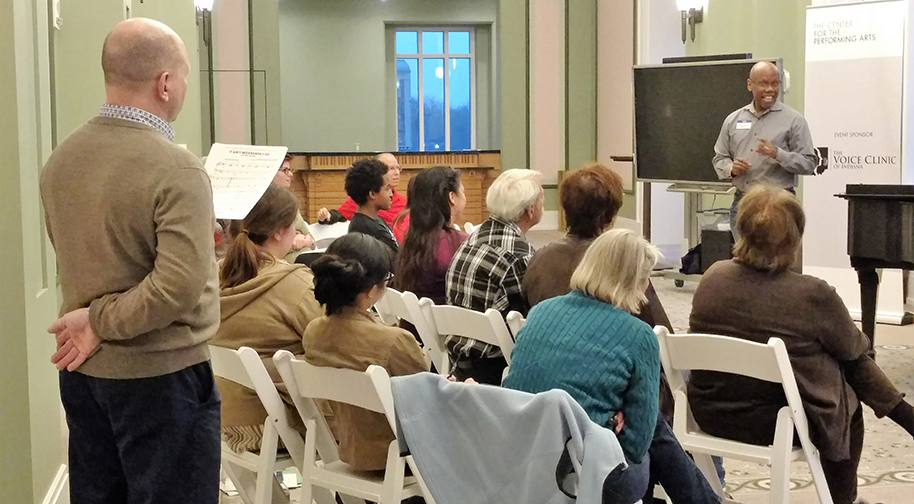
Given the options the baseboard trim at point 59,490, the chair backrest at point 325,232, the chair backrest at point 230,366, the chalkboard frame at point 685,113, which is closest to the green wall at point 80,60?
the chair backrest at point 325,232

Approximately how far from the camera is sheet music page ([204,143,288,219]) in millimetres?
2730

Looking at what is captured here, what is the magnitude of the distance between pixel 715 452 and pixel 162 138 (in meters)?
1.74

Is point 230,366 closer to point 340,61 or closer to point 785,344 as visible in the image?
point 785,344

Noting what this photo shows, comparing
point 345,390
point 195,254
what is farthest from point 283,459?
point 195,254

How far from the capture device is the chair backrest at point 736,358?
2.56 meters

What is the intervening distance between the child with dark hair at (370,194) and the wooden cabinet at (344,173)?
7800 mm

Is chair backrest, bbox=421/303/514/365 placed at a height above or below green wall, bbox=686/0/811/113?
below

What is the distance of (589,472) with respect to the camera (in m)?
2.01

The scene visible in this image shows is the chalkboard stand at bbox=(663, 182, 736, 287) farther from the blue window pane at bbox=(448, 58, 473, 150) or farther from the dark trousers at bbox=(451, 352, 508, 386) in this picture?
the blue window pane at bbox=(448, 58, 473, 150)

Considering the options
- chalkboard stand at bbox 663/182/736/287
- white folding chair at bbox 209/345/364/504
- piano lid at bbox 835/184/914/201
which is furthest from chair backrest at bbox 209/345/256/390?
chalkboard stand at bbox 663/182/736/287

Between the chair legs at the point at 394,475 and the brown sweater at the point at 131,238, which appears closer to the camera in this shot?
the brown sweater at the point at 131,238

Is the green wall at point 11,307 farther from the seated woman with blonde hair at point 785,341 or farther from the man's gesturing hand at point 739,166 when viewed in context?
the man's gesturing hand at point 739,166

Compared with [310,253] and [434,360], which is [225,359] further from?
[310,253]

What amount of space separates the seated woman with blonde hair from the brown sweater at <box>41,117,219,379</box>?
1530 mm
